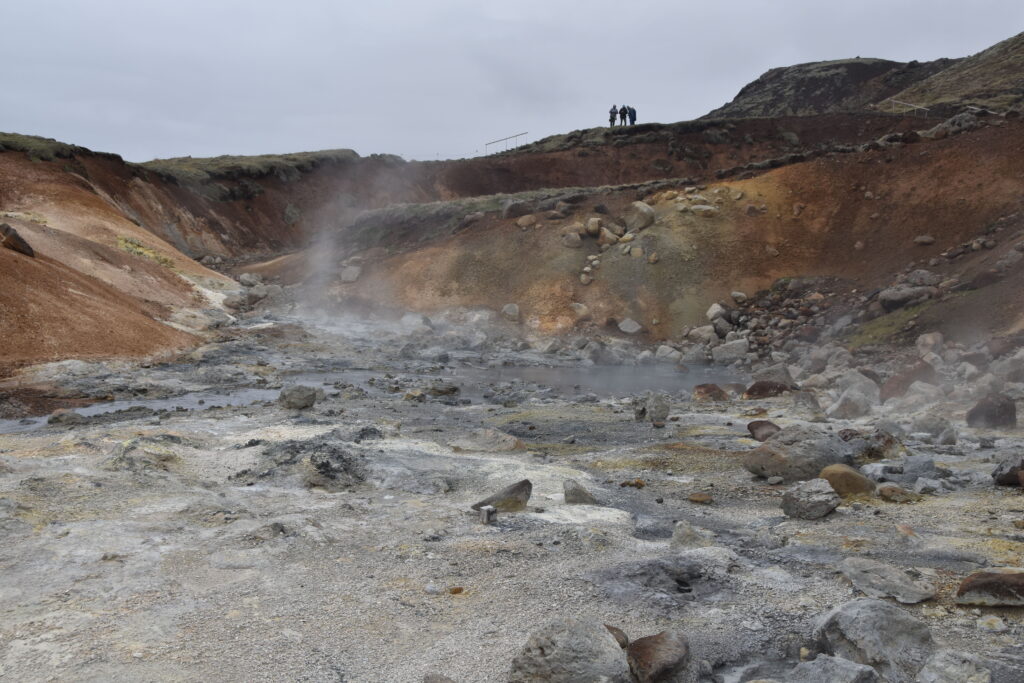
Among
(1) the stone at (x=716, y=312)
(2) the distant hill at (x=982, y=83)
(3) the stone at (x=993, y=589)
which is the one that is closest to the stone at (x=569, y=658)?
(3) the stone at (x=993, y=589)

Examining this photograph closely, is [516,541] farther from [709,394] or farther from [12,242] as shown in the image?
[12,242]

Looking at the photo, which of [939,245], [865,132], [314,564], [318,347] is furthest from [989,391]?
[865,132]

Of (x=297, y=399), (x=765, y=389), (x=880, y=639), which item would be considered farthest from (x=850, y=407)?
(x=297, y=399)

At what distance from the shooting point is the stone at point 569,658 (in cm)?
335

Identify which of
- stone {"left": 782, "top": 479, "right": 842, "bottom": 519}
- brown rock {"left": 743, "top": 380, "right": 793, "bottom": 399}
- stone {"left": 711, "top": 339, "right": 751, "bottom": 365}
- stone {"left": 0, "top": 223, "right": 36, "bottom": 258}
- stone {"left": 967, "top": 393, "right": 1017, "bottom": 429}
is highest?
stone {"left": 0, "top": 223, "right": 36, "bottom": 258}

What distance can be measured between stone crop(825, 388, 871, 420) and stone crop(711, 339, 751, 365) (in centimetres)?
806

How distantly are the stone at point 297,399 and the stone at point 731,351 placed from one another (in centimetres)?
1201

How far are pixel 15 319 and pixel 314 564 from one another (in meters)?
12.8

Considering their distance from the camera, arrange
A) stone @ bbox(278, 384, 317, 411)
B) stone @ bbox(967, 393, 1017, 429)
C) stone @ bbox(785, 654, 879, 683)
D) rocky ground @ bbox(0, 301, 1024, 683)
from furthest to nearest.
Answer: stone @ bbox(278, 384, 317, 411), stone @ bbox(967, 393, 1017, 429), rocky ground @ bbox(0, 301, 1024, 683), stone @ bbox(785, 654, 879, 683)

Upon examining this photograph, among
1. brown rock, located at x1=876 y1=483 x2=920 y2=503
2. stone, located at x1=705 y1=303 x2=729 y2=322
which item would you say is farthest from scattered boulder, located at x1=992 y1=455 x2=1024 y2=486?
stone, located at x1=705 y1=303 x2=729 y2=322

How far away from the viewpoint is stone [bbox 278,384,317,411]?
11180 mm

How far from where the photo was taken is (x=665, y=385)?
16312 mm

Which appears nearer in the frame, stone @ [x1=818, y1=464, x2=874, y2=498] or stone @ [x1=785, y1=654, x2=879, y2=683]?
stone @ [x1=785, y1=654, x2=879, y2=683]

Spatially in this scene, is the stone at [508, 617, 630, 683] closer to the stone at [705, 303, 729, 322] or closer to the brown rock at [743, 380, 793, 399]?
the brown rock at [743, 380, 793, 399]
